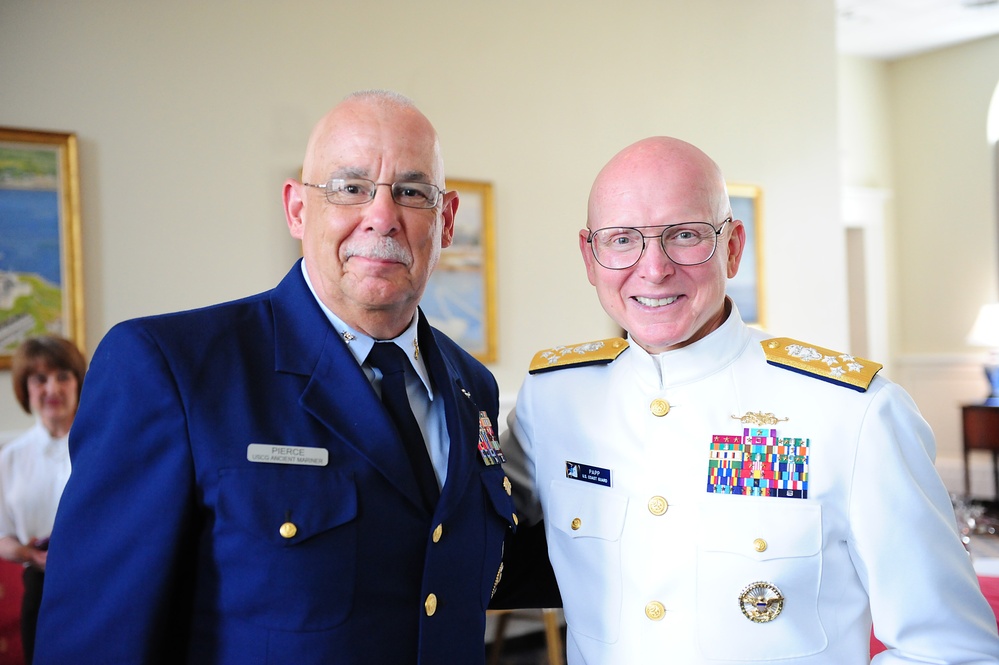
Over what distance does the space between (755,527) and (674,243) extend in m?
0.51

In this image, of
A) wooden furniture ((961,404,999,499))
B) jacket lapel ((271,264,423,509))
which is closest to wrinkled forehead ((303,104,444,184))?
jacket lapel ((271,264,423,509))

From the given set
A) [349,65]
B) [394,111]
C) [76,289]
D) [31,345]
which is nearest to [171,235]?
[76,289]

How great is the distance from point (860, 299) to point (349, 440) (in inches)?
319

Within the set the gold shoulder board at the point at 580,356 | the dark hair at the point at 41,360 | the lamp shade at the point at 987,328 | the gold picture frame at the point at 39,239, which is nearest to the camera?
the gold shoulder board at the point at 580,356

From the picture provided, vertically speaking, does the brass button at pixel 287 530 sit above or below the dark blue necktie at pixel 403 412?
below

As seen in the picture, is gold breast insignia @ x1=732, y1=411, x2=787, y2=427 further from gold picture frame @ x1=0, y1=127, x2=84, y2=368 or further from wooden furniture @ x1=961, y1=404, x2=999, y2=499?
wooden furniture @ x1=961, y1=404, x2=999, y2=499

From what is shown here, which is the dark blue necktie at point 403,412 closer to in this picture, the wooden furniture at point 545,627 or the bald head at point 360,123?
the bald head at point 360,123

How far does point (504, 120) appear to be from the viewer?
4.62 metres

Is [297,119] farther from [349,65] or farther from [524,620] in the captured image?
[524,620]

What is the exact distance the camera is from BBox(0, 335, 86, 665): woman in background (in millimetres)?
2859

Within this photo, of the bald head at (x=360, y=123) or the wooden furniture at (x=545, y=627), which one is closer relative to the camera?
the bald head at (x=360, y=123)

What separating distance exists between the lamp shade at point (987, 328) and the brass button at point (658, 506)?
7.07 meters

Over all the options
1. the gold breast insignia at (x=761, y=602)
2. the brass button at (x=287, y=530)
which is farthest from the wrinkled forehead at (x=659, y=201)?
the brass button at (x=287, y=530)

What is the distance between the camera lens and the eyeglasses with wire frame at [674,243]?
1561mm
